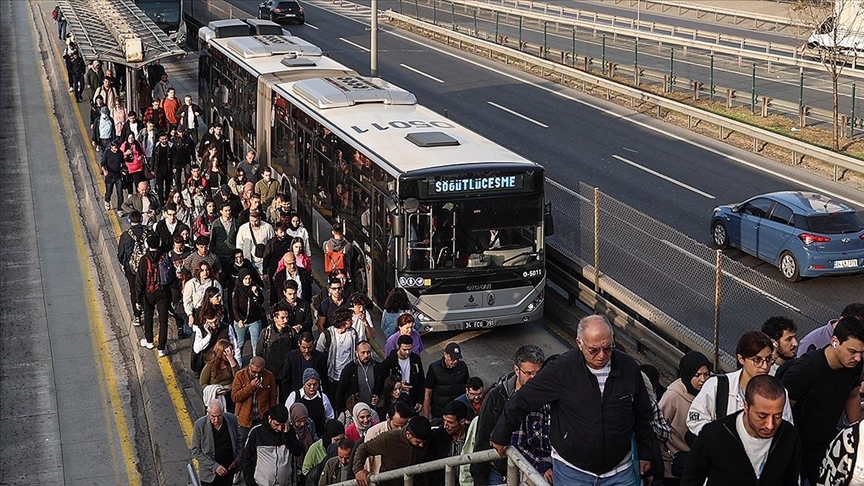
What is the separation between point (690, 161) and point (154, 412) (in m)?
17.1

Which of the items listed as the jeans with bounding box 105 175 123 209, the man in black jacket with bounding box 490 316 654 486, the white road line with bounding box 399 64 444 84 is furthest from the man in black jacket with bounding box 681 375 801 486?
the white road line with bounding box 399 64 444 84

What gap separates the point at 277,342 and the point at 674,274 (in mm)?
5731

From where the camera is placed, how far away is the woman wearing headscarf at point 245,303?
1520 centimetres

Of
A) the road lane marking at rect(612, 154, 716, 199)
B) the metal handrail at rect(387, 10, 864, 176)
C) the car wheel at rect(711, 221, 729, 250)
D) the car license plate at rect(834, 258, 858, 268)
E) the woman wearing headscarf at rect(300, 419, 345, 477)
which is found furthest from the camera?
the metal handrail at rect(387, 10, 864, 176)

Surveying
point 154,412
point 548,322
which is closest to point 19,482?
point 154,412

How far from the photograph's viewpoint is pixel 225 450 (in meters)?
11.8

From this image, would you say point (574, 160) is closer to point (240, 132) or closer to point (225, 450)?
point (240, 132)

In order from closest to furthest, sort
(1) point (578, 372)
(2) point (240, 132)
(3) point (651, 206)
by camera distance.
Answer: (1) point (578, 372)
(3) point (651, 206)
(2) point (240, 132)

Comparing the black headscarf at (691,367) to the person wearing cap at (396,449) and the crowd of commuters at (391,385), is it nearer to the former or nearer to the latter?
the crowd of commuters at (391,385)

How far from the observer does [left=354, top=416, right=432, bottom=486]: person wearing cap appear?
948cm

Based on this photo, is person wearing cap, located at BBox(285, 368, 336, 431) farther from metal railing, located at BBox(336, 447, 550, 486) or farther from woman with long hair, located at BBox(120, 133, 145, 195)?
woman with long hair, located at BBox(120, 133, 145, 195)

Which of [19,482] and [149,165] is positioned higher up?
[149,165]

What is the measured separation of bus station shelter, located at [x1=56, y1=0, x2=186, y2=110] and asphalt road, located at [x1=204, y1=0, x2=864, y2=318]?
8.43 metres

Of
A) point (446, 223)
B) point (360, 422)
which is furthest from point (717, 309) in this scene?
point (360, 422)
